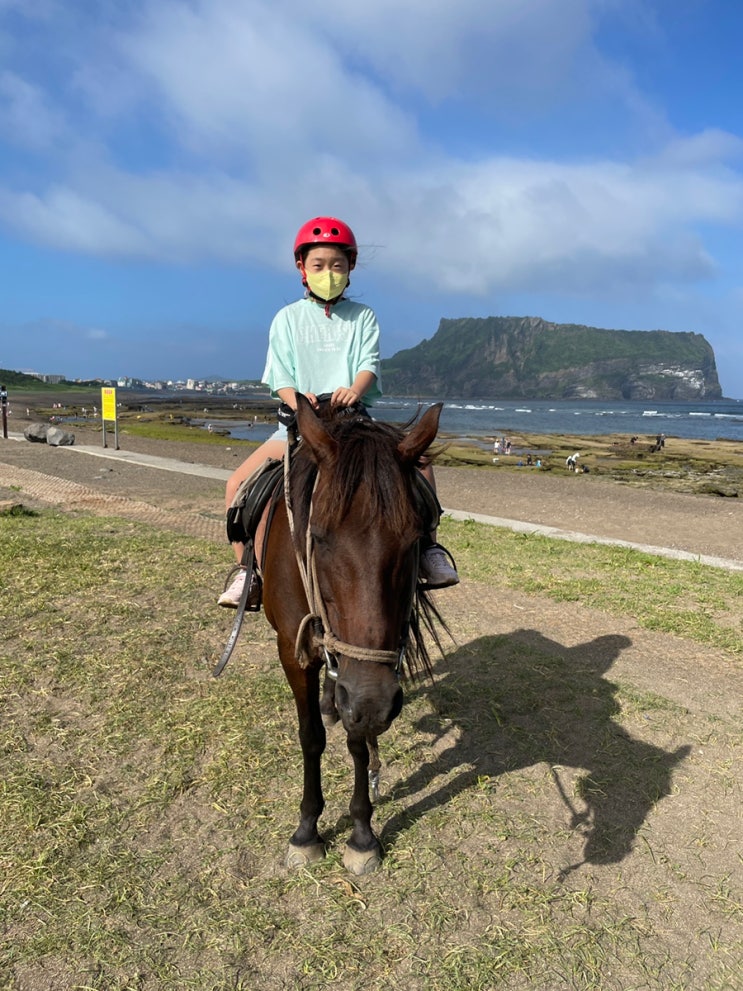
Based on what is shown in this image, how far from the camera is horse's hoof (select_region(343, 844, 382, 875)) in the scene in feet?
10.2

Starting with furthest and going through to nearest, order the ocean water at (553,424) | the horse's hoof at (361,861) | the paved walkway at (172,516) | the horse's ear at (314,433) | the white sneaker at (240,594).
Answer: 1. the ocean water at (553,424)
2. the paved walkway at (172,516)
3. the white sneaker at (240,594)
4. the horse's hoof at (361,861)
5. the horse's ear at (314,433)

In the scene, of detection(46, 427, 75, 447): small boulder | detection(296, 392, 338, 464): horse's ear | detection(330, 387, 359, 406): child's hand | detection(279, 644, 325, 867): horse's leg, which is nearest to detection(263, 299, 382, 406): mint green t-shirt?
detection(330, 387, 359, 406): child's hand

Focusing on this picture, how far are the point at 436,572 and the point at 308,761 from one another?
122 centimetres

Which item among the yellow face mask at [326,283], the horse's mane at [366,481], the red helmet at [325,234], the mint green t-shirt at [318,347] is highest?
the red helmet at [325,234]

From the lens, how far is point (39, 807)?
3.38m

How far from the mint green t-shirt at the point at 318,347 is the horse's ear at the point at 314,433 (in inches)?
53.2

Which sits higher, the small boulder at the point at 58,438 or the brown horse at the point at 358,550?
the brown horse at the point at 358,550

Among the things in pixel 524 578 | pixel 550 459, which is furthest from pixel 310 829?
pixel 550 459

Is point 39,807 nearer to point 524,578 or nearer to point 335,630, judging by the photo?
point 335,630

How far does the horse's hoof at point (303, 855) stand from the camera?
10.3ft

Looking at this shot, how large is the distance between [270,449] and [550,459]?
29757mm

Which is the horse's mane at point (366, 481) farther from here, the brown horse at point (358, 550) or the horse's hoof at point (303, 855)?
the horse's hoof at point (303, 855)

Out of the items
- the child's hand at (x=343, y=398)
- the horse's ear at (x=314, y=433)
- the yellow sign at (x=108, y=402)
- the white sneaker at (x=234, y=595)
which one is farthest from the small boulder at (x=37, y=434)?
the horse's ear at (x=314, y=433)

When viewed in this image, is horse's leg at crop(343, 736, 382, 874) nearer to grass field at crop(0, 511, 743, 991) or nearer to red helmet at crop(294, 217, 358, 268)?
grass field at crop(0, 511, 743, 991)
